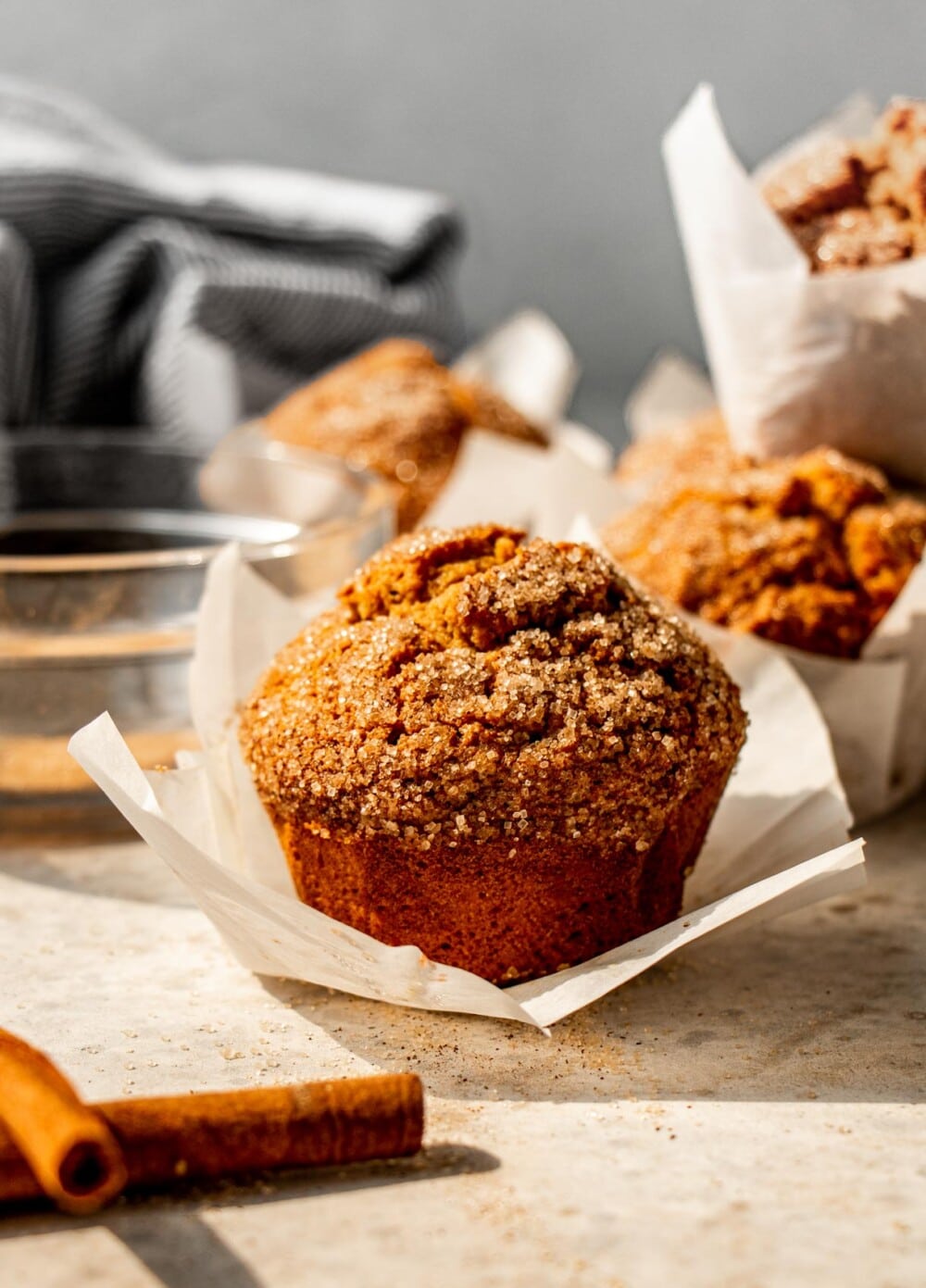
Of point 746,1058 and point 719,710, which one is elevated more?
point 719,710

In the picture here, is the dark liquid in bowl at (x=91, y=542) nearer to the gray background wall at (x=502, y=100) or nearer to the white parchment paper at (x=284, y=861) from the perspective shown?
the white parchment paper at (x=284, y=861)

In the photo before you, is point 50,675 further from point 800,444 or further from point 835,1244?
point 835,1244

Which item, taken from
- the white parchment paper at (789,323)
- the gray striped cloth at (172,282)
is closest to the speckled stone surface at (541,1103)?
the white parchment paper at (789,323)

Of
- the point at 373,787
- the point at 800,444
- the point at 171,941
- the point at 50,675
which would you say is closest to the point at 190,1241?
the point at 373,787

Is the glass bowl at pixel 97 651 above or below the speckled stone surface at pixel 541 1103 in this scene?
above

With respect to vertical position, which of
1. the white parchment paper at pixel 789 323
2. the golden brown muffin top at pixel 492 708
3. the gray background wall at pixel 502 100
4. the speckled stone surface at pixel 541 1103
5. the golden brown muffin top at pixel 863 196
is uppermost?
the gray background wall at pixel 502 100
